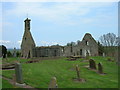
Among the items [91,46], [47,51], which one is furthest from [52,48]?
[91,46]

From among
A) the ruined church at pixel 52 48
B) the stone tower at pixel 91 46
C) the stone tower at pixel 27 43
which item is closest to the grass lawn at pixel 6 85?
the ruined church at pixel 52 48

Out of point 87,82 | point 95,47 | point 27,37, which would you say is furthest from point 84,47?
point 87,82

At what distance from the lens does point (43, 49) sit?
148ft

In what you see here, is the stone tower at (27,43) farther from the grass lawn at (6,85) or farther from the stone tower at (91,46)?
the grass lawn at (6,85)

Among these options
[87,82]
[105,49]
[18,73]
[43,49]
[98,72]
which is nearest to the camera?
[18,73]

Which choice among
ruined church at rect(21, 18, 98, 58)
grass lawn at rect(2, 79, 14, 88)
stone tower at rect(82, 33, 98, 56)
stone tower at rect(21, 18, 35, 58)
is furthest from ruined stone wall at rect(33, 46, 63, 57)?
grass lawn at rect(2, 79, 14, 88)

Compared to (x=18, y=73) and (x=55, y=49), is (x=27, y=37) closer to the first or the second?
(x=55, y=49)

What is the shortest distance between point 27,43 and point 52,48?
650cm

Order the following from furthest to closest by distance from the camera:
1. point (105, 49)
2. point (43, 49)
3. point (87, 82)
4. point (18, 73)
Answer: point (105, 49) < point (43, 49) < point (87, 82) < point (18, 73)

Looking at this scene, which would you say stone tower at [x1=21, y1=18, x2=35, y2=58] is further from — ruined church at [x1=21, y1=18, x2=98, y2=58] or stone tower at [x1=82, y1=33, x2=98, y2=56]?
stone tower at [x1=82, y1=33, x2=98, y2=56]

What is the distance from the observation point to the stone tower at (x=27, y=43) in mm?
45688

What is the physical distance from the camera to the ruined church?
148 ft

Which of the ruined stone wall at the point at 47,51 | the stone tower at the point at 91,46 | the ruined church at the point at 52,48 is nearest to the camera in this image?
the ruined stone wall at the point at 47,51

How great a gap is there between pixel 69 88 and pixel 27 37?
33136 mm
